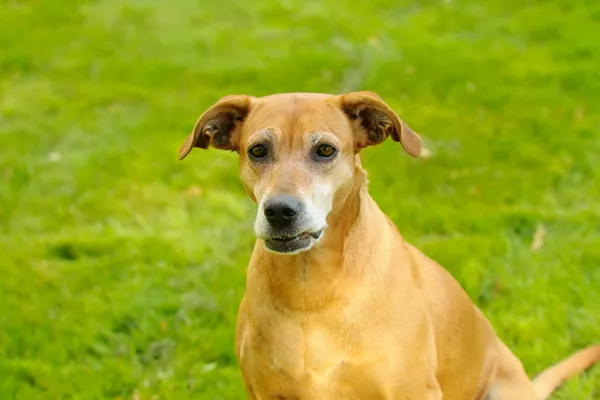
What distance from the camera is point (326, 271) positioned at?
3094 mm

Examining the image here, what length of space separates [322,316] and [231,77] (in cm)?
452

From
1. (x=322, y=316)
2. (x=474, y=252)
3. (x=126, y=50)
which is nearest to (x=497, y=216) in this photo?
(x=474, y=252)

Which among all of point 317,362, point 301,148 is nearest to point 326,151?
point 301,148

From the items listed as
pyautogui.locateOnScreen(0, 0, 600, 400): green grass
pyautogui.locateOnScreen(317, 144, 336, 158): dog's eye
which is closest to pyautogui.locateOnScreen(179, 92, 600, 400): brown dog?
pyautogui.locateOnScreen(317, 144, 336, 158): dog's eye

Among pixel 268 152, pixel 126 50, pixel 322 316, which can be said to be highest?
pixel 268 152

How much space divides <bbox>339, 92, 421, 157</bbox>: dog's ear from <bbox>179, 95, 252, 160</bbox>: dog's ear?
0.41 meters

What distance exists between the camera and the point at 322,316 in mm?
3080

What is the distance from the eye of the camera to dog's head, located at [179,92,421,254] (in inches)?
114

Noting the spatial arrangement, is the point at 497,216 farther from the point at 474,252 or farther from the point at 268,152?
the point at 268,152

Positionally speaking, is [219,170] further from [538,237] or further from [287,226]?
[287,226]

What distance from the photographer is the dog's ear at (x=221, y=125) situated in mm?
3246

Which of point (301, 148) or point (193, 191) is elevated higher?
point (301, 148)

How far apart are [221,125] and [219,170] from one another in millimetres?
2655

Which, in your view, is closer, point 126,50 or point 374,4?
point 126,50
